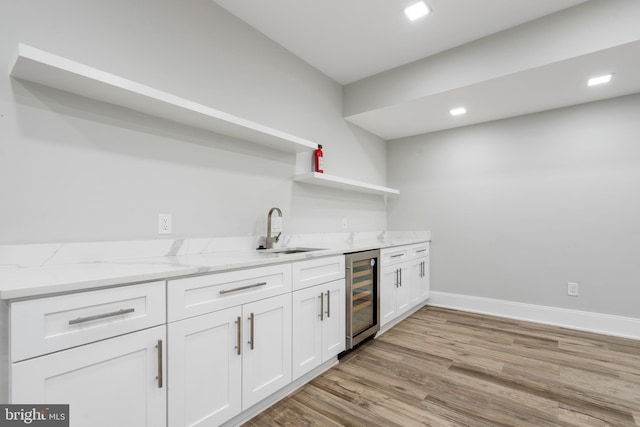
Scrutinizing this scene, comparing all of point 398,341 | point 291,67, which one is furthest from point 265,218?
point 398,341

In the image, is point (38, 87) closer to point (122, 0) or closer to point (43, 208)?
point (43, 208)

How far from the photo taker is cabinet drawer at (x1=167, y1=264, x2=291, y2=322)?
4.35ft

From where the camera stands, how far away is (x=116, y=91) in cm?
148

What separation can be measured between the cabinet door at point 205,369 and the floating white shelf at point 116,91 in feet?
3.73

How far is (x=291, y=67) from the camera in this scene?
111 inches

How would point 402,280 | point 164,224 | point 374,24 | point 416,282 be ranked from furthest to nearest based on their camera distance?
point 416,282
point 402,280
point 374,24
point 164,224

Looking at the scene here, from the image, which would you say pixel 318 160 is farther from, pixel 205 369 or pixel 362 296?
pixel 205 369

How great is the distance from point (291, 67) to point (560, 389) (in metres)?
3.24

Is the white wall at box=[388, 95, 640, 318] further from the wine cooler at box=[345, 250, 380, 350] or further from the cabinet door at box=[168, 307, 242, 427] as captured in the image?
the cabinet door at box=[168, 307, 242, 427]

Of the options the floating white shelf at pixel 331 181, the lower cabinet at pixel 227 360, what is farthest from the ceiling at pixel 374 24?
the lower cabinet at pixel 227 360

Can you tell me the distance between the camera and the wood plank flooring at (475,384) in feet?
5.57

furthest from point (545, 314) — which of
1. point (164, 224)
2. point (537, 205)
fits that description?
point (164, 224)

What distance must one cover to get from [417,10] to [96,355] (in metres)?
2.78

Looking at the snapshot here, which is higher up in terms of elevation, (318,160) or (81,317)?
(318,160)
